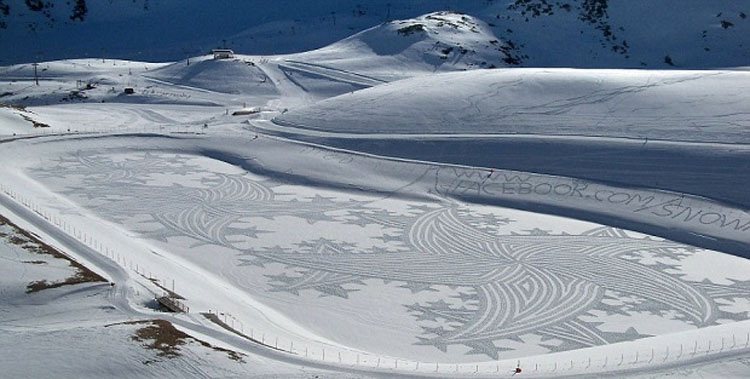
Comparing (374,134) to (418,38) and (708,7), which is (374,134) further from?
(708,7)

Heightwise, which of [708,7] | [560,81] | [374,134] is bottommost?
[374,134]

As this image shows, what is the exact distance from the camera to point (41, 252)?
26.4 meters

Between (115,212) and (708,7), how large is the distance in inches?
2958

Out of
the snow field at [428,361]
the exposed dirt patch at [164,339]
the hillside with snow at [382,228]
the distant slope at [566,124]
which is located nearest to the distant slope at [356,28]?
the hillside with snow at [382,228]

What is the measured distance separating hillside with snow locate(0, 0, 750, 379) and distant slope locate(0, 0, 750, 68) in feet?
76.3

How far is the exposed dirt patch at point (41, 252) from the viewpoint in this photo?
75.9 feet

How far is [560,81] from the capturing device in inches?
1925

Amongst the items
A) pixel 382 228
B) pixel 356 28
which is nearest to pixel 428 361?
pixel 382 228

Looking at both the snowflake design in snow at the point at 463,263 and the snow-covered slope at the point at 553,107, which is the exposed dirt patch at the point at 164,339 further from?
the snow-covered slope at the point at 553,107

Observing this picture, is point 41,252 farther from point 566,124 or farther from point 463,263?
point 566,124

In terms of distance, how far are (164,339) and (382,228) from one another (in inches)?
609

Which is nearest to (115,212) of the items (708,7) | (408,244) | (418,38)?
(408,244)

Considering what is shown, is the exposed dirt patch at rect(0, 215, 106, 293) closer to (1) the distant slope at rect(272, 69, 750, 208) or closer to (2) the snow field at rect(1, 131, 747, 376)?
(2) the snow field at rect(1, 131, 747, 376)

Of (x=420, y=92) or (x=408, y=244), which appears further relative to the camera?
(x=420, y=92)
